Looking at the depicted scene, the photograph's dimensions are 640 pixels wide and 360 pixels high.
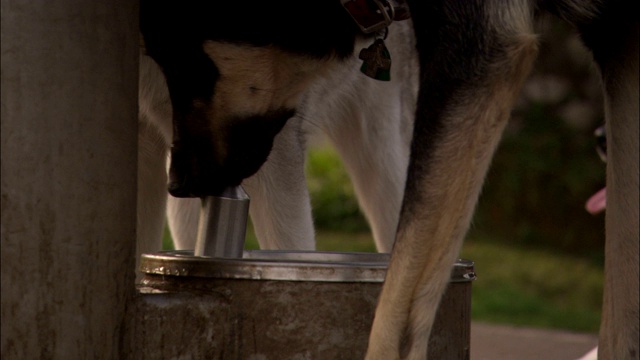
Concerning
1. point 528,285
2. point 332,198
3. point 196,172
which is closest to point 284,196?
point 196,172

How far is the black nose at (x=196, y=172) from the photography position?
291cm

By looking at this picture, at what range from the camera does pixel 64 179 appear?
222 cm

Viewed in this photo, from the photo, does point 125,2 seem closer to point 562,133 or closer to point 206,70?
point 206,70

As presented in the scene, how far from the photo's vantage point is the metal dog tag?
2889mm

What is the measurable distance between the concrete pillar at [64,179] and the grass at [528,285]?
15.1 ft

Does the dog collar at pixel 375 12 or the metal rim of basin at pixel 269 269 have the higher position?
the dog collar at pixel 375 12

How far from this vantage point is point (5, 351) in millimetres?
2148

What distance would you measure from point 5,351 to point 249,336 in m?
0.54

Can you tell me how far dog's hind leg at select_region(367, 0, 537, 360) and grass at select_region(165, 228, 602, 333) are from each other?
437cm

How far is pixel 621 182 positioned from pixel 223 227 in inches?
37.4

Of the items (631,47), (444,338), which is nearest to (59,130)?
(444,338)

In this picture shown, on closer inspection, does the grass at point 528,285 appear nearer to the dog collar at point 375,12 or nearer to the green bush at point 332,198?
the green bush at point 332,198

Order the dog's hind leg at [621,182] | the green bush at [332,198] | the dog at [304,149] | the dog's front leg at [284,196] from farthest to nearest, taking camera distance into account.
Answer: the green bush at [332,198]
the dog's front leg at [284,196]
the dog at [304,149]
the dog's hind leg at [621,182]

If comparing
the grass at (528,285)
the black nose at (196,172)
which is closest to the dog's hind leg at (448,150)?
the black nose at (196,172)
